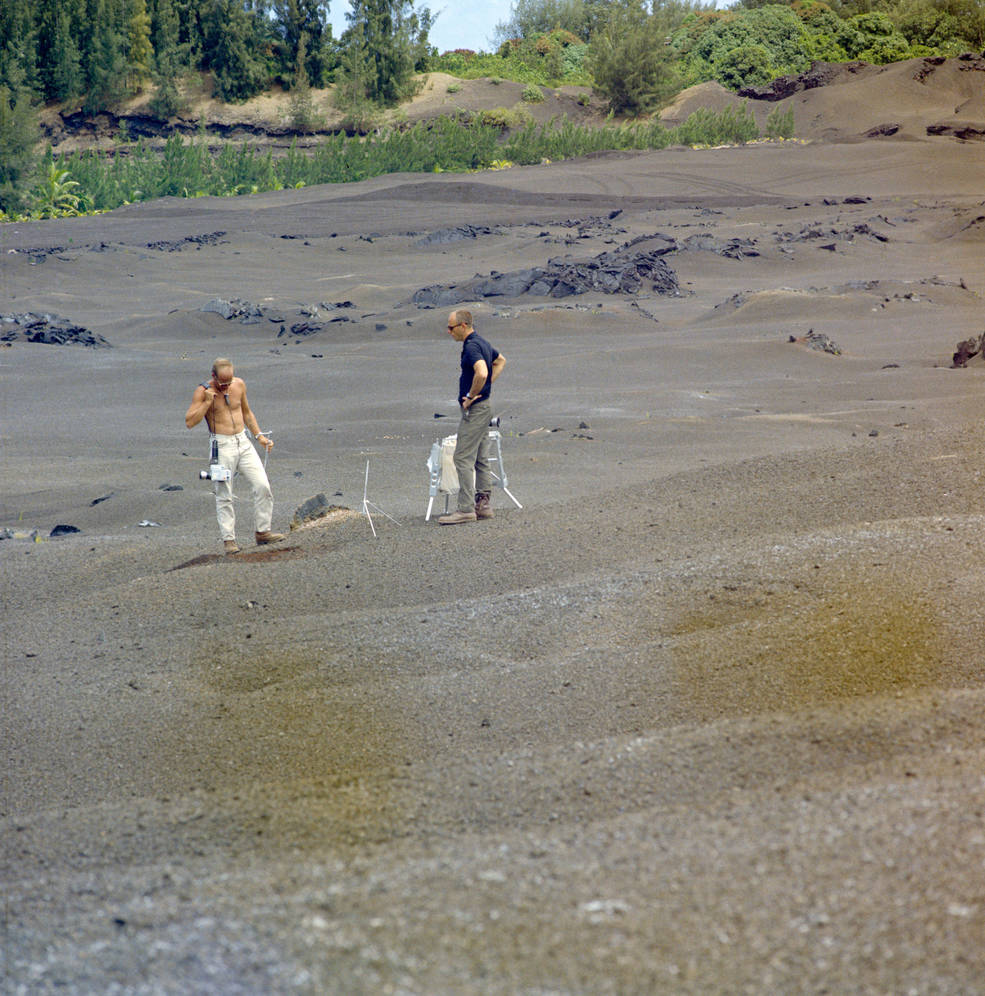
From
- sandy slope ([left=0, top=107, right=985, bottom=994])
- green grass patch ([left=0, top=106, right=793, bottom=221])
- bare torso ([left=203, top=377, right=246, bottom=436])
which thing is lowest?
sandy slope ([left=0, top=107, right=985, bottom=994])

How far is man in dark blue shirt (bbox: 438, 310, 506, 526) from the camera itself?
374 inches

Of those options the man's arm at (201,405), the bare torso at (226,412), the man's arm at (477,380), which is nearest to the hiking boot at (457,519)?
the man's arm at (477,380)

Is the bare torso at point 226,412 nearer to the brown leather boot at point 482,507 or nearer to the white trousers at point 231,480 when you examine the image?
the white trousers at point 231,480

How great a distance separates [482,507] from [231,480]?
7.04 feet

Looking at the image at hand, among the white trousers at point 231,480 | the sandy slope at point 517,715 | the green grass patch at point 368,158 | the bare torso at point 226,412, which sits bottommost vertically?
the sandy slope at point 517,715

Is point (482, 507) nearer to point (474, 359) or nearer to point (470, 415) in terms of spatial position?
point (470, 415)

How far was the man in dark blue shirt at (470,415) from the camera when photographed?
9.50 meters

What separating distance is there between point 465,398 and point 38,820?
5262 mm

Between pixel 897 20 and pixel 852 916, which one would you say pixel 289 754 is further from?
pixel 897 20

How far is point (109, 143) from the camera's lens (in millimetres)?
61156

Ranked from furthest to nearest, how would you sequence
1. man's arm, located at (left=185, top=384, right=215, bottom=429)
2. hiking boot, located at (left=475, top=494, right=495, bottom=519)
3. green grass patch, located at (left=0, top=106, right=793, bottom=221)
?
green grass patch, located at (left=0, top=106, right=793, bottom=221), hiking boot, located at (left=475, top=494, right=495, bottom=519), man's arm, located at (left=185, top=384, right=215, bottom=429)

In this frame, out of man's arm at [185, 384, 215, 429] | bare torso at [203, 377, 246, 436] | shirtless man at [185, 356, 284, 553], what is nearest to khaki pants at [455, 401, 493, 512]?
shirtless man at [185, 356, 284, 553]

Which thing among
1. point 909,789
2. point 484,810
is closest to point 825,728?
point 909,789

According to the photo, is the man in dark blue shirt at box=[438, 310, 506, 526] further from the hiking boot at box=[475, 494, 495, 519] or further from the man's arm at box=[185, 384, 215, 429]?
the man's arm at box=[185, 384, 215, 429]
